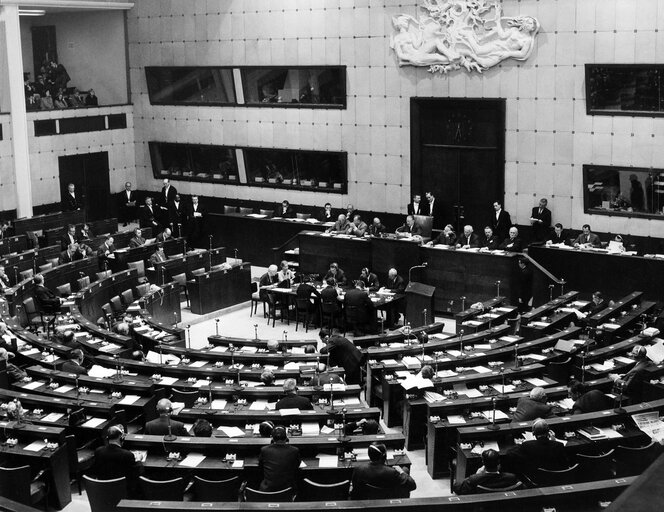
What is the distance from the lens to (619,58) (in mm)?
20609

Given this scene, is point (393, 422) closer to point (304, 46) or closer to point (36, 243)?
point (36, 243)

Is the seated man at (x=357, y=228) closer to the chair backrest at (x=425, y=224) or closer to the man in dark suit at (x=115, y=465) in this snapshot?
the chair backrest at (x=425, y=224)

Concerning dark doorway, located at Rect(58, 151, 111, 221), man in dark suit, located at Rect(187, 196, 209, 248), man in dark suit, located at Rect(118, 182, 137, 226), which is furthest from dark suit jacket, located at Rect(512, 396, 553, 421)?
man in dark suit, located at Rect(118, 182, 137, 226)

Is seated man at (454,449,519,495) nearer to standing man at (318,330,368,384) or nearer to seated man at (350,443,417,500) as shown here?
seated man at (350,443,417,500)

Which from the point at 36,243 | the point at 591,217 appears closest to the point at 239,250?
the point at 36,243

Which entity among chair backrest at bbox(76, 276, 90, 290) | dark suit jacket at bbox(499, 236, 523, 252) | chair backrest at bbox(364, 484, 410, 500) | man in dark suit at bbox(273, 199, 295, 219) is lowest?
chair backrest at bbox(364, 484, 410, 500)

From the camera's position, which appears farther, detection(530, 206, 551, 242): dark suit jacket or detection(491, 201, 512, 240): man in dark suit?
detection(491, 201, 512, 240): man in dark suit

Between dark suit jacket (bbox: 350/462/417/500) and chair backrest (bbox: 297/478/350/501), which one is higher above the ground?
dark suit jacket (bbox: 350/462/417/500)

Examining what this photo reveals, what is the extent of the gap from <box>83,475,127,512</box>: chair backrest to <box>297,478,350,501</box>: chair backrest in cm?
194

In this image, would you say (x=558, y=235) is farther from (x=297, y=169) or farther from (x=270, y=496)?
(x=270, y=496)

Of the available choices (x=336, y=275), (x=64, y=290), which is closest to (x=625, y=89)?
(x=336, y=275)

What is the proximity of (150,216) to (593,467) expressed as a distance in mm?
19869

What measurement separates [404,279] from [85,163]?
44.5 feet

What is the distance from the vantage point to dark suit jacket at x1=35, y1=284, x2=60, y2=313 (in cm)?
1836
